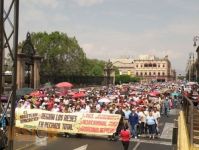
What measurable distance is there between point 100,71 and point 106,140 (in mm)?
137639

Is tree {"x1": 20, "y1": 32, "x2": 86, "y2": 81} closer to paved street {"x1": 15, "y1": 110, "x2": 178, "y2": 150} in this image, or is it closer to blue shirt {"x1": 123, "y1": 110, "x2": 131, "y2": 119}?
blue shirt {"x1": 123, "y1": 110, "x2": 131, "y2": 119}

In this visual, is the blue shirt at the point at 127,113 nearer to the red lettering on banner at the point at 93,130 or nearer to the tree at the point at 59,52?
the red lettering on banner at the point at 93,130

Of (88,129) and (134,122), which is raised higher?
(134,122)

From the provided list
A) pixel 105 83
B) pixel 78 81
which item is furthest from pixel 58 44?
pixel 78 81

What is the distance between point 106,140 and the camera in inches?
952

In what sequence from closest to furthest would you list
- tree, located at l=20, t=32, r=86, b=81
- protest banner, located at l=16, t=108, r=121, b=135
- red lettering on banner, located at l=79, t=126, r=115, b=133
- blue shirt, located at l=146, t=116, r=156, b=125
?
red lettering on banner, located at l=79, t=126, r=115, b=133 < protest banner, located at l=16, t=108, r=121, b=135 < blue shirt, located at l=146, t=116, r=156, b=125 < tree, located at l=20, t=32, r=86, b=81

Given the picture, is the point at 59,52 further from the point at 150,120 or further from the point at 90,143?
the point at 90,143

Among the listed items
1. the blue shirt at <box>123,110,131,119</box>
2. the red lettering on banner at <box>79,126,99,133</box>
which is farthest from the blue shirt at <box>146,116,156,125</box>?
the red lettering on banner at <box>79,126,99,133</box>

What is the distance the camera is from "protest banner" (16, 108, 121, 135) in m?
24.5

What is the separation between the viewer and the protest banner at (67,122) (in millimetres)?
24547

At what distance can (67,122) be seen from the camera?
81.1ft

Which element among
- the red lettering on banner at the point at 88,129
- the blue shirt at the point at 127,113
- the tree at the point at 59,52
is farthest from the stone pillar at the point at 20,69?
the tree at the point at 59,52

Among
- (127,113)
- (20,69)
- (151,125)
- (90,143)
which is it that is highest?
(20,69)

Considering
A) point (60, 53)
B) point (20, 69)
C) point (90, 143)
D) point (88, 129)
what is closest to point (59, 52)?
point (60, 53)
